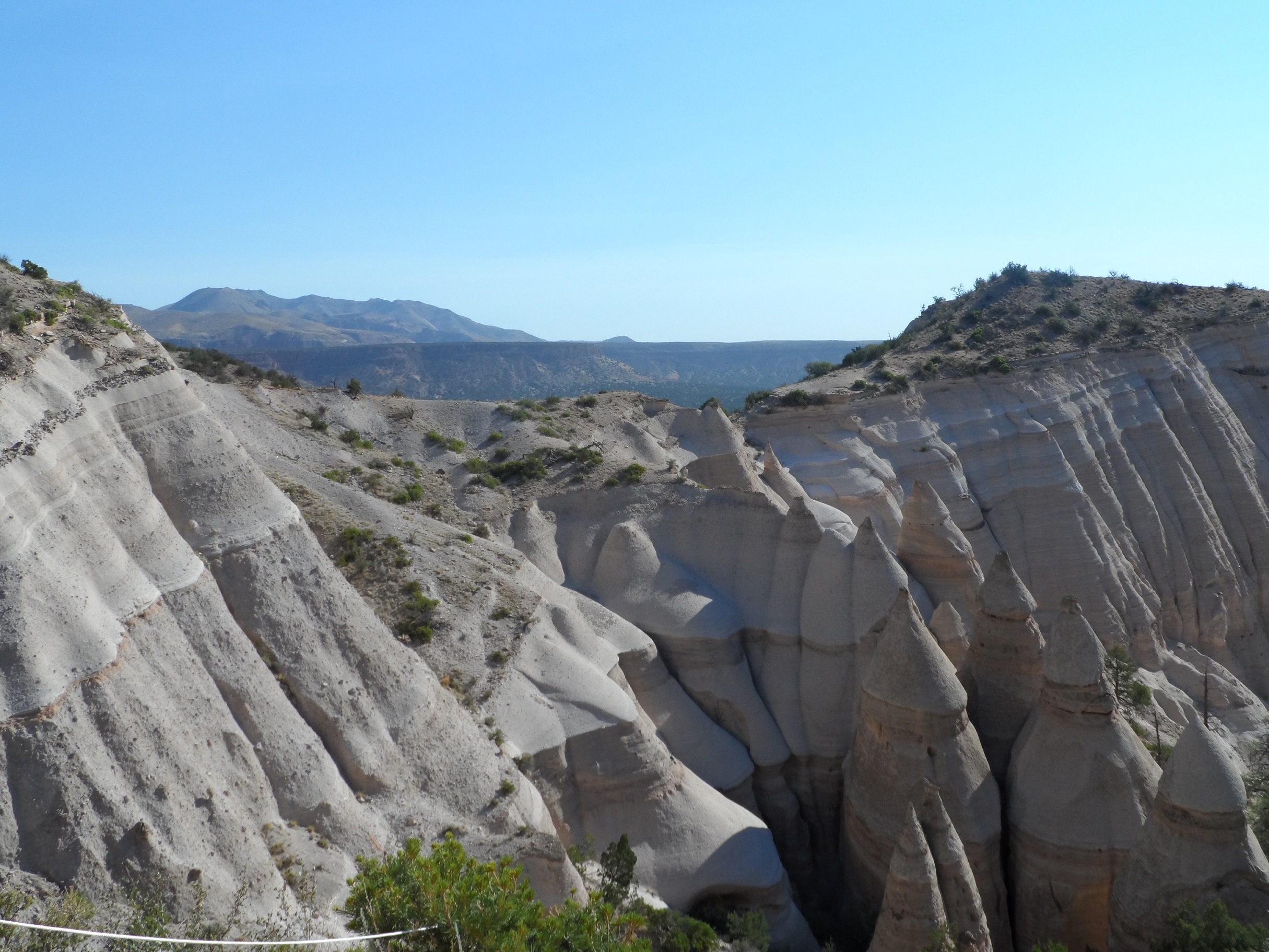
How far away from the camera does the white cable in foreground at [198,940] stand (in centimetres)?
867

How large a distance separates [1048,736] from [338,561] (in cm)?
1542

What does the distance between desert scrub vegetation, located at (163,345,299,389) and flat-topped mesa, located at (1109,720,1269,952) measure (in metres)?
29.3

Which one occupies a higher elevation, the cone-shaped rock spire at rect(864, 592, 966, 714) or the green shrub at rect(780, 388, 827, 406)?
the green shrub at rect(780, 388, 827, 406)

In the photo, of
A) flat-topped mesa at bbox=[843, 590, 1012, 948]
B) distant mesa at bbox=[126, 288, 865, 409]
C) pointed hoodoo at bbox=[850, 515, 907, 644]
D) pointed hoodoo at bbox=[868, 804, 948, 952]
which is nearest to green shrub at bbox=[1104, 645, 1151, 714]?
pointed hoodoo at bbox=[850, 515, 907, 644]

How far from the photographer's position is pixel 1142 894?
15.1 metres

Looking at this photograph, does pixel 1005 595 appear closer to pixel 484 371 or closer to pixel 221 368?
pixel 221 368

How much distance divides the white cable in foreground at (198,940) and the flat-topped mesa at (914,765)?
11197mm

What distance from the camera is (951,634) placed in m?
22.1

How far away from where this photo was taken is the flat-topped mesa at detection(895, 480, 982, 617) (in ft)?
87.0

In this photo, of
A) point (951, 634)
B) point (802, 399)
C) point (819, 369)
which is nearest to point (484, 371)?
point (819, 369)

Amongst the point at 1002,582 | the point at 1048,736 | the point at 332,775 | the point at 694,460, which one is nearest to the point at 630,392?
the point at 694,460

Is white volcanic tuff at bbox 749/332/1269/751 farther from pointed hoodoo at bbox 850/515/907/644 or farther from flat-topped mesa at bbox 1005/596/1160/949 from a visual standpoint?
flat-topped mesa at bbox 1005/596/1160/949

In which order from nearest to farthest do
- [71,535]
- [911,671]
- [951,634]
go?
[71,535] → [911,671] → [951,634]

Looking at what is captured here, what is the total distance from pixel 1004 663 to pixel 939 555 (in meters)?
6.21
